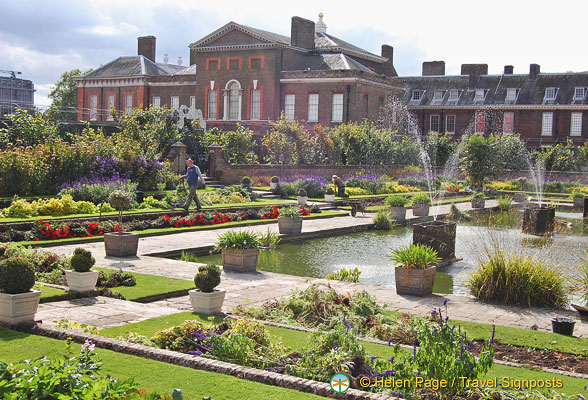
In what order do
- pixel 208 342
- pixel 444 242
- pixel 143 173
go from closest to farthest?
pixel 208 342
pixel 444 242
pixel 143 173

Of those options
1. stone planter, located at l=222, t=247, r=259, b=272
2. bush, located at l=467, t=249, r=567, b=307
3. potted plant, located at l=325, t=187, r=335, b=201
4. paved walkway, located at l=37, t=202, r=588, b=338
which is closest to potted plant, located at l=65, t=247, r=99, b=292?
paved walkway, located at l=37, t=202, r=588, b=338

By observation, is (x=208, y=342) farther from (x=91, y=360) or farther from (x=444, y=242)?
(x=444, y=242)

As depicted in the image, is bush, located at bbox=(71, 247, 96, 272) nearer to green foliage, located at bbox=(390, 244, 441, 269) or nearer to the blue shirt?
green foliage, located at bbox=(390, 244, 441, 269)

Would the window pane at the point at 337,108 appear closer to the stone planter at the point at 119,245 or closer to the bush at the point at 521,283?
the stone planter at the point at 119,245

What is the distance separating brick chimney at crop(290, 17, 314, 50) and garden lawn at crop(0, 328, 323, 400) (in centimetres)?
4270

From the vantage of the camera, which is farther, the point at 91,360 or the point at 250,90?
the point at 250,90

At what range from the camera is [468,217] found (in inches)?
965

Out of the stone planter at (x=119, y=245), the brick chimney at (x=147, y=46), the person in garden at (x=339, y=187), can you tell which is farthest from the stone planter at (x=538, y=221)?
the brick chimney at (x=147, y=46)

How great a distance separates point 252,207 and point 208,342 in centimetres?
1608

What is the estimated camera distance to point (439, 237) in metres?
14.9

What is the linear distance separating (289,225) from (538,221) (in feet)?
27.2

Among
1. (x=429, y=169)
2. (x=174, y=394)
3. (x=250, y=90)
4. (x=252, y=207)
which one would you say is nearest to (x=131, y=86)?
(x=250, y=90)

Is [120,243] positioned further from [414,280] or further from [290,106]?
[290,106]

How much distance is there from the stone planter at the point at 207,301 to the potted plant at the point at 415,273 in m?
3.45
